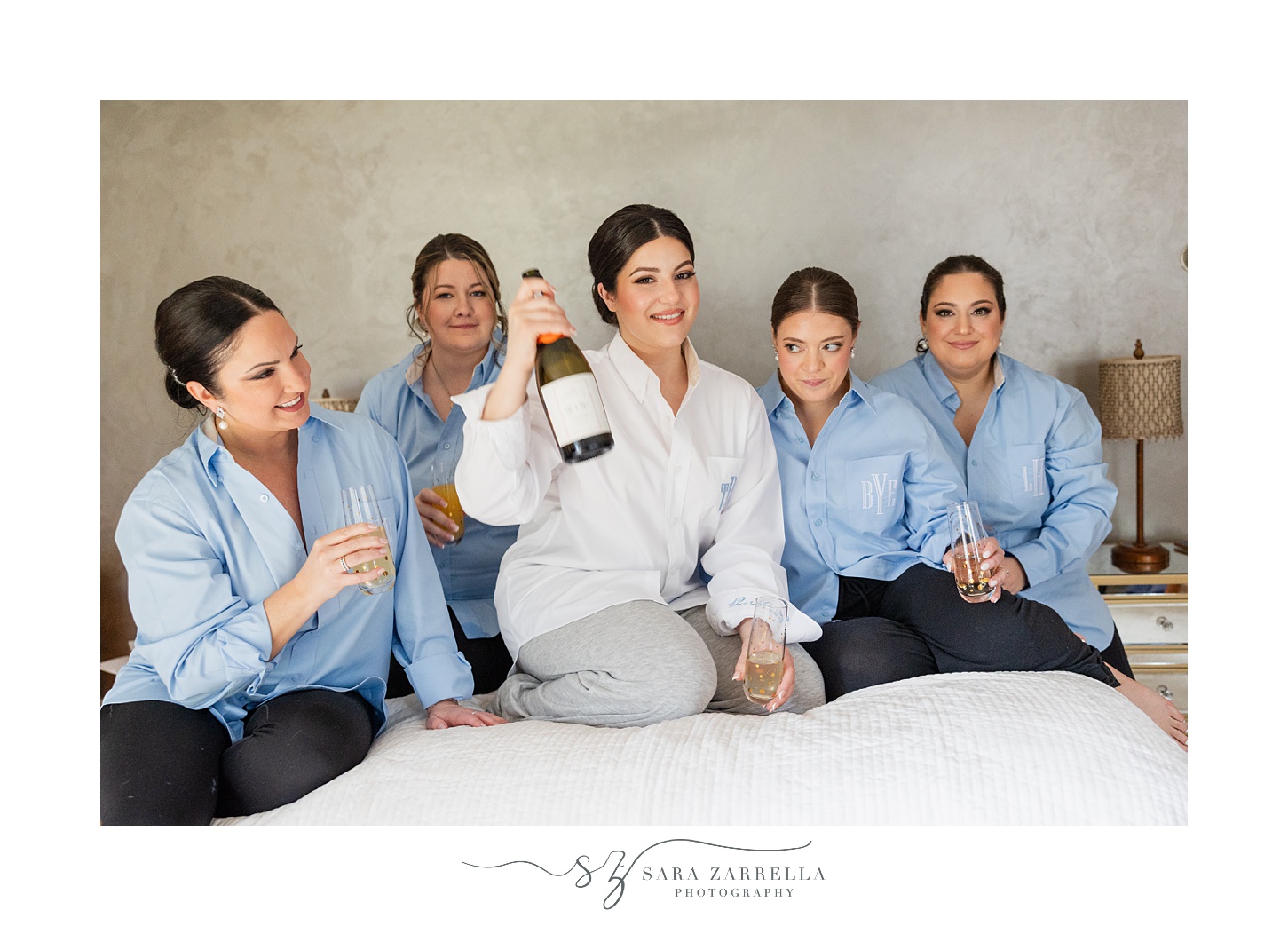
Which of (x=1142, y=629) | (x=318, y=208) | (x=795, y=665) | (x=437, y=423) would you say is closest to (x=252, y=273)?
(x=318, y=208)

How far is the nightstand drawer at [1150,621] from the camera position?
2.35m

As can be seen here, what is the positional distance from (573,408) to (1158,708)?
1.27 meters

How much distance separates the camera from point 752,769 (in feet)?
4.46

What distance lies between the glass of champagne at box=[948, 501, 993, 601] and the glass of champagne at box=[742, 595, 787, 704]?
1.08 ft

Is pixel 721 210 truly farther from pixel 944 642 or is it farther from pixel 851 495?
pixel 944 642

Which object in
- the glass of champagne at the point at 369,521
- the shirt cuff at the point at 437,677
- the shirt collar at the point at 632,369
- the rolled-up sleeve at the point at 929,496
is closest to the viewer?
the glass of champagne at the point at 369,521

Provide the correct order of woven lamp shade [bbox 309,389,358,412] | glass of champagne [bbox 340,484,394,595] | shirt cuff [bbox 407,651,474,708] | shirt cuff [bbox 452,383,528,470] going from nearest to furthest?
glass of champagne [bbox 340,484,394,595]
shirt cuff [bbox 452,383,528,470]
shirt cuff [bbox 407,651,474,708]
woven lamp shade [bbox 309,389,358,412]

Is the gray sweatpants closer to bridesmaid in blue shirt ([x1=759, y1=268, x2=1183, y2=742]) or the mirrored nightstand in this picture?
bridesmaid in blue shirt ([x1=759, y1=268, x2=1183, y2=742])

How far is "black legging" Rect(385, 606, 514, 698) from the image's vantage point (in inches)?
75.9

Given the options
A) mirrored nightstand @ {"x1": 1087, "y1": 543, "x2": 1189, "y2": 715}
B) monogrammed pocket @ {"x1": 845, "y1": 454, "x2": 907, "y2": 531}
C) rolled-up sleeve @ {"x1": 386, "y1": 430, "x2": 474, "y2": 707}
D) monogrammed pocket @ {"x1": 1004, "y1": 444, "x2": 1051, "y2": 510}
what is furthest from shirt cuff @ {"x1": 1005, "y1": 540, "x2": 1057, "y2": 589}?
rolled-up sleeve @ {"x1": 386, "y1": 430, "x2": 474, "y2": 707}

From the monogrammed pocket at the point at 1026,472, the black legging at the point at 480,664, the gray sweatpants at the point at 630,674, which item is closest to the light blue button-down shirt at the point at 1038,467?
the monogrammed pocket at the point at 1026,472

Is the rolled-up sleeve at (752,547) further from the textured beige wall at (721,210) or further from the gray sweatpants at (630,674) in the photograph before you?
the textured beige wall at (721,210)

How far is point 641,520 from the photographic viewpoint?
1.75 m

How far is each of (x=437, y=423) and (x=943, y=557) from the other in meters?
1.15
